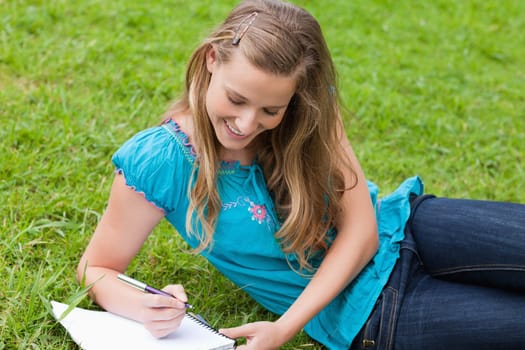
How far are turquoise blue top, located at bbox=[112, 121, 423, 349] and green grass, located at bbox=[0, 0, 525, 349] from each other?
162 mm

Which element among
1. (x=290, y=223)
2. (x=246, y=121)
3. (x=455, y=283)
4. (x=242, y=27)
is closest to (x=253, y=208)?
(x=290, y=223)

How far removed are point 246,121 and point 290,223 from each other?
0.44 metres

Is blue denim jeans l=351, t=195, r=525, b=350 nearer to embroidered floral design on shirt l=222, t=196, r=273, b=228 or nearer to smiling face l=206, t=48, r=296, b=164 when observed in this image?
embroidered floral design on shirt l=222, t=196, r=273, b=228

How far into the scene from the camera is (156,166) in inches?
90.2

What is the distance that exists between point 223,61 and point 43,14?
2772 mm

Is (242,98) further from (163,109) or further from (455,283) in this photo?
(163,109)

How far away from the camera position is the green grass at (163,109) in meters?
2.80

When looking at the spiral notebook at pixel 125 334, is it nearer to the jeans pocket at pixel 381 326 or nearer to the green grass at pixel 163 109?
the green grass at pixel 163 109

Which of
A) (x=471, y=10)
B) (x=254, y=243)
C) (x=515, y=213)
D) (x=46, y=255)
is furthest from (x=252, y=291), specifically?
(x=471, y=10)

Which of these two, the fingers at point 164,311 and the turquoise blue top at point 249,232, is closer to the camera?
the fingers at point 164,311

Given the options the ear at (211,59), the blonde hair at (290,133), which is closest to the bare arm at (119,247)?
the blonde hair at (290,133)

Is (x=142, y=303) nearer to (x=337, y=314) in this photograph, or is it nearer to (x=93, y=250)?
(x=93, y=250)

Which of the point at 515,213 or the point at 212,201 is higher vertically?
the point at 212,201

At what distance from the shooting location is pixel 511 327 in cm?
230
